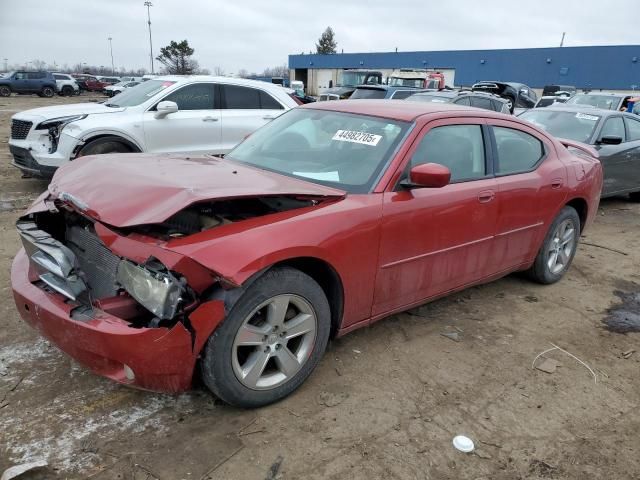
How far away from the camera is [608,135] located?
7.92m

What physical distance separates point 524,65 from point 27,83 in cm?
3695

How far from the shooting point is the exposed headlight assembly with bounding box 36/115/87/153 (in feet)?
23.0

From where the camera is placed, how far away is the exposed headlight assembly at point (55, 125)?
23.0 ft

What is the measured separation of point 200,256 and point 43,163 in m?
5.70

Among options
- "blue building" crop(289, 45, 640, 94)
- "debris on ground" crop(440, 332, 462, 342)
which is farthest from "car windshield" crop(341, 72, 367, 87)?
"debris on ground" crop(440, 332, 462, 342)

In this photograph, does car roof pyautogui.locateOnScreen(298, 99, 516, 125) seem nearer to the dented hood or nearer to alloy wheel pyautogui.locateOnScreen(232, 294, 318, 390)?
the dented hood

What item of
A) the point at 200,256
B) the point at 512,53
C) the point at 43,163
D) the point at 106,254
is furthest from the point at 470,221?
the point at 512,53

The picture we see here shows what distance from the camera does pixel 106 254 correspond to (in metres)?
2.72

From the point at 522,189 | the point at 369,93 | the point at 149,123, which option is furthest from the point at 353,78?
the point at 522,189

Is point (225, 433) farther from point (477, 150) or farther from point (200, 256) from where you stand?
point (477, 150)

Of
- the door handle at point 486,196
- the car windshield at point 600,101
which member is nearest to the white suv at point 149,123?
the door handle at point 486,196

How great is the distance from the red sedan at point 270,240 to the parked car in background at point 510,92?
56.8 ft

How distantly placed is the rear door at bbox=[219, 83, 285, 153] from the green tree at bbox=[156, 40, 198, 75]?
48398 mm

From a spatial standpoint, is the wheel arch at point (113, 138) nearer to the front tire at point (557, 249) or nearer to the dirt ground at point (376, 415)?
the dirt ground at point (376, 415)
